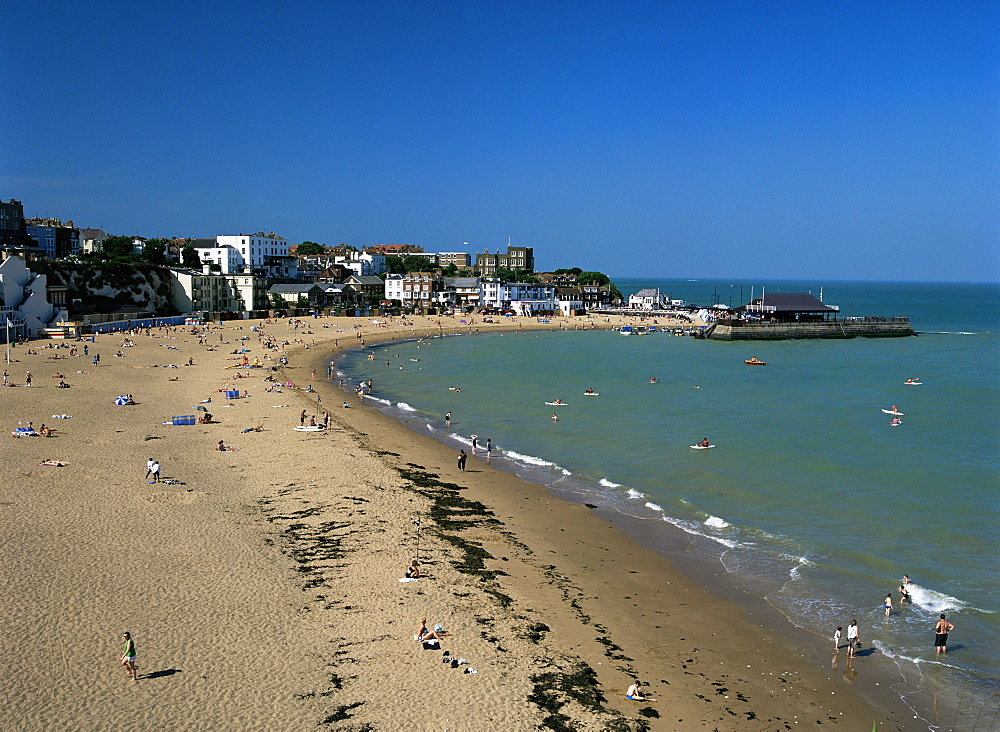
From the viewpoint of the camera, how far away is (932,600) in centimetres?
1588

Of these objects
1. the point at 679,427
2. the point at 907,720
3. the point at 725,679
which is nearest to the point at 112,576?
A: the point at 725,679

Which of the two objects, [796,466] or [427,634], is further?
[796,466]

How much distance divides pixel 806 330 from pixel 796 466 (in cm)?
6981

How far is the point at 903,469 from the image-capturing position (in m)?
26.9

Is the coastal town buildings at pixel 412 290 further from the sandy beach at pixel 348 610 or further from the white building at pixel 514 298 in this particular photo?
the sandy beach at pixel 348 610

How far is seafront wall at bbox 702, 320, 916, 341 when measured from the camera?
89.1m

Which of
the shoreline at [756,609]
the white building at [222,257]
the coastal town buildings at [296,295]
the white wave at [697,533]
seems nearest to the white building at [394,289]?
the coastal town buildings at [296,295]

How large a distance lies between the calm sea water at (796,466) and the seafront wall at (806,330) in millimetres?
26302

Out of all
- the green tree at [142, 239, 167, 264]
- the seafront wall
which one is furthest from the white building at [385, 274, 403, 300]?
the seafront wall

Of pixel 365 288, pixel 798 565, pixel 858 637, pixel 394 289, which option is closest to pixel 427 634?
pixel 858 637

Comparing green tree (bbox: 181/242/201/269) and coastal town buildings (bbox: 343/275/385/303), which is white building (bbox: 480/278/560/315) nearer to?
coastal town buildings (bbox: 343/275/385/303)

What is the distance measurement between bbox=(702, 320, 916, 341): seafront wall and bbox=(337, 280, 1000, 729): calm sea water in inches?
1036

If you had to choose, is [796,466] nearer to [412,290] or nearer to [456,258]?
[412,290]

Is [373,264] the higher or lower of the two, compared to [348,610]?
higher
